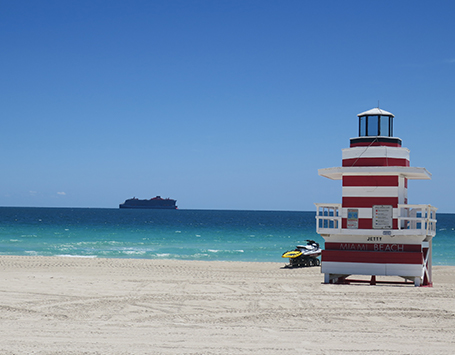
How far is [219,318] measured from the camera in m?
9.16

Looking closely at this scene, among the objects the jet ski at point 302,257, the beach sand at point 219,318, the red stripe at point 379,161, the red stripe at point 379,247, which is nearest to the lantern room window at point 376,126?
the red stripe at point 379,161

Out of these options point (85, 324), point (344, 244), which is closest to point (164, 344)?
point (85, 324)

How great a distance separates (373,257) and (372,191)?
1.80 m

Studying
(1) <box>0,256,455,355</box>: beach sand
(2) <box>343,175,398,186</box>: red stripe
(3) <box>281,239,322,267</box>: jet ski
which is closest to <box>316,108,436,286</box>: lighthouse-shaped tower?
(2) <box>343,175,398,186</box>: red stripe

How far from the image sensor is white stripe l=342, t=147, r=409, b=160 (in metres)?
14.1

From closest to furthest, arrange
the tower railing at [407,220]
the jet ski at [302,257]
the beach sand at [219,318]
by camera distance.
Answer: the beach sand at [219,318] < the tower railing at [407,220] < the jet ski at [302,257]

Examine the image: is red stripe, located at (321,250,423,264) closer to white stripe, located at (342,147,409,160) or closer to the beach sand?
the beach sand

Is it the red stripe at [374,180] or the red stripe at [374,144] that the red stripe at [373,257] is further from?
the red stripe at [374,144]

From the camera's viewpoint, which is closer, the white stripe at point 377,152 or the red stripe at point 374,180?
the red stripe at point 374,180

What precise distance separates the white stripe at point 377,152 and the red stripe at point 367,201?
115cm

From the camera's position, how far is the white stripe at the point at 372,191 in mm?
13922

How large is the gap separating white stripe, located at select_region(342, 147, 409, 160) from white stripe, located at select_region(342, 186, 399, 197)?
869mm

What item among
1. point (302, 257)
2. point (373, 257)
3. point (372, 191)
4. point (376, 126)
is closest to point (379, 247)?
point (373, 257)

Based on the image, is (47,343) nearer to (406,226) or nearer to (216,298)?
(216,298)
